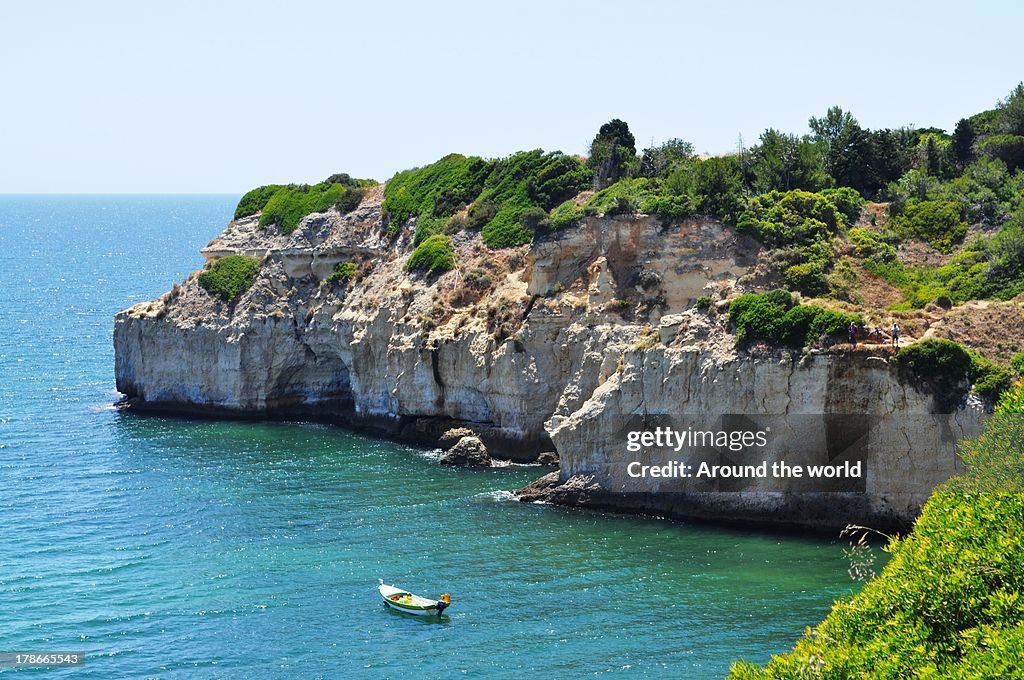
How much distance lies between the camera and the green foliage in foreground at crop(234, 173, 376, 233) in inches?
3199

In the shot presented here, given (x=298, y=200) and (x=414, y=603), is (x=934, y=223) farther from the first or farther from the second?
(x=298, y=200)

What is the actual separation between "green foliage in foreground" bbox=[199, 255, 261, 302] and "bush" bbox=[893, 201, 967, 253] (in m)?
34.6

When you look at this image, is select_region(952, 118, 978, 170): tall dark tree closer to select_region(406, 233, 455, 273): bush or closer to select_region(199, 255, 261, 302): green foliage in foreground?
select_region(406, 233, 455, 273): bush

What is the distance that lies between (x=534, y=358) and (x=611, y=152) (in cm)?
1587

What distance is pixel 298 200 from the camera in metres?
83.1

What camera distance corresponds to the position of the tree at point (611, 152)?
233 ft

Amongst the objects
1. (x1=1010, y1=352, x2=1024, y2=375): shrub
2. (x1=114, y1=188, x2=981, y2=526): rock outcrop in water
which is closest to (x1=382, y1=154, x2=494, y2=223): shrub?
(x1=114, y1=188, x2=981, y2=526): rock outcrop in water

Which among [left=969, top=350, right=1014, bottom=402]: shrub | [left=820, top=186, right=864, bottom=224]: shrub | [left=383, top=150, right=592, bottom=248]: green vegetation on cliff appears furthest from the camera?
[left=383, top=150, right=592, bottom=248]: green vegetation on cliff

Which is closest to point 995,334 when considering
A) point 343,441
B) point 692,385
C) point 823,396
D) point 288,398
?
point 823,396

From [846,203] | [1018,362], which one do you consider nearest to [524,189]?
[846,203]

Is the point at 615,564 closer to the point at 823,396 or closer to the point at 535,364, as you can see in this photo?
the point at 823,396

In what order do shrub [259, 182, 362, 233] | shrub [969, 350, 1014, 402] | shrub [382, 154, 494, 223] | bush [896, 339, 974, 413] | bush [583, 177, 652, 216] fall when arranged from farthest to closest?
shrub [259, 182, 362, 233], shrub [382, 154, 494, 223], bush [583, 177, 652, 216], bush [896, 339, 974, 413], shrub [969, 350, 1014, 402]

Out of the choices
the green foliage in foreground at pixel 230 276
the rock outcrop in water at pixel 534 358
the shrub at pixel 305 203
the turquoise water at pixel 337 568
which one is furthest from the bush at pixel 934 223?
the green foliage in foreground at pixel 230 276

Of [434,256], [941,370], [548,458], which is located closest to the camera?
[941,370]
